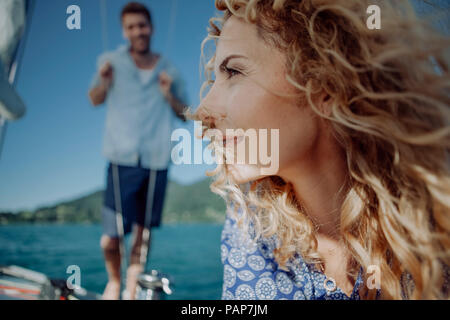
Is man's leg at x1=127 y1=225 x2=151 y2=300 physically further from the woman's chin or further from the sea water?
the woman's chin

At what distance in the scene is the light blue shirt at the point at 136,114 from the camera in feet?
4.15

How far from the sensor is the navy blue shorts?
1390 mm

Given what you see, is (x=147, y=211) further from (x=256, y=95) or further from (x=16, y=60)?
(x=256, y=95)

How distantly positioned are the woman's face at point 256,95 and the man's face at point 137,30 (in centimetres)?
91

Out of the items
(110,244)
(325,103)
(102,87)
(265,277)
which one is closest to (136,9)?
(102,87)

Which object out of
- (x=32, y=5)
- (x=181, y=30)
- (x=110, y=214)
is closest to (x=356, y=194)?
(x=181, y=30)

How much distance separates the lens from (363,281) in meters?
0.49

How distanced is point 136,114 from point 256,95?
99cm

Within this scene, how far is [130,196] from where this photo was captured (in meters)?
1.40

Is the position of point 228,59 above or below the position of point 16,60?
below

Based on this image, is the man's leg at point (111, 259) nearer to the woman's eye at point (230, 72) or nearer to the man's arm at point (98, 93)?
the man's arm at point (98, 93)

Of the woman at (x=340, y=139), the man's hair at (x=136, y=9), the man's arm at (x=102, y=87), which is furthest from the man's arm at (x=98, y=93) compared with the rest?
the woman at (x=340, y=139)

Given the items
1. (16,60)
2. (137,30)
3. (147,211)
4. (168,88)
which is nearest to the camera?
(16,60)
